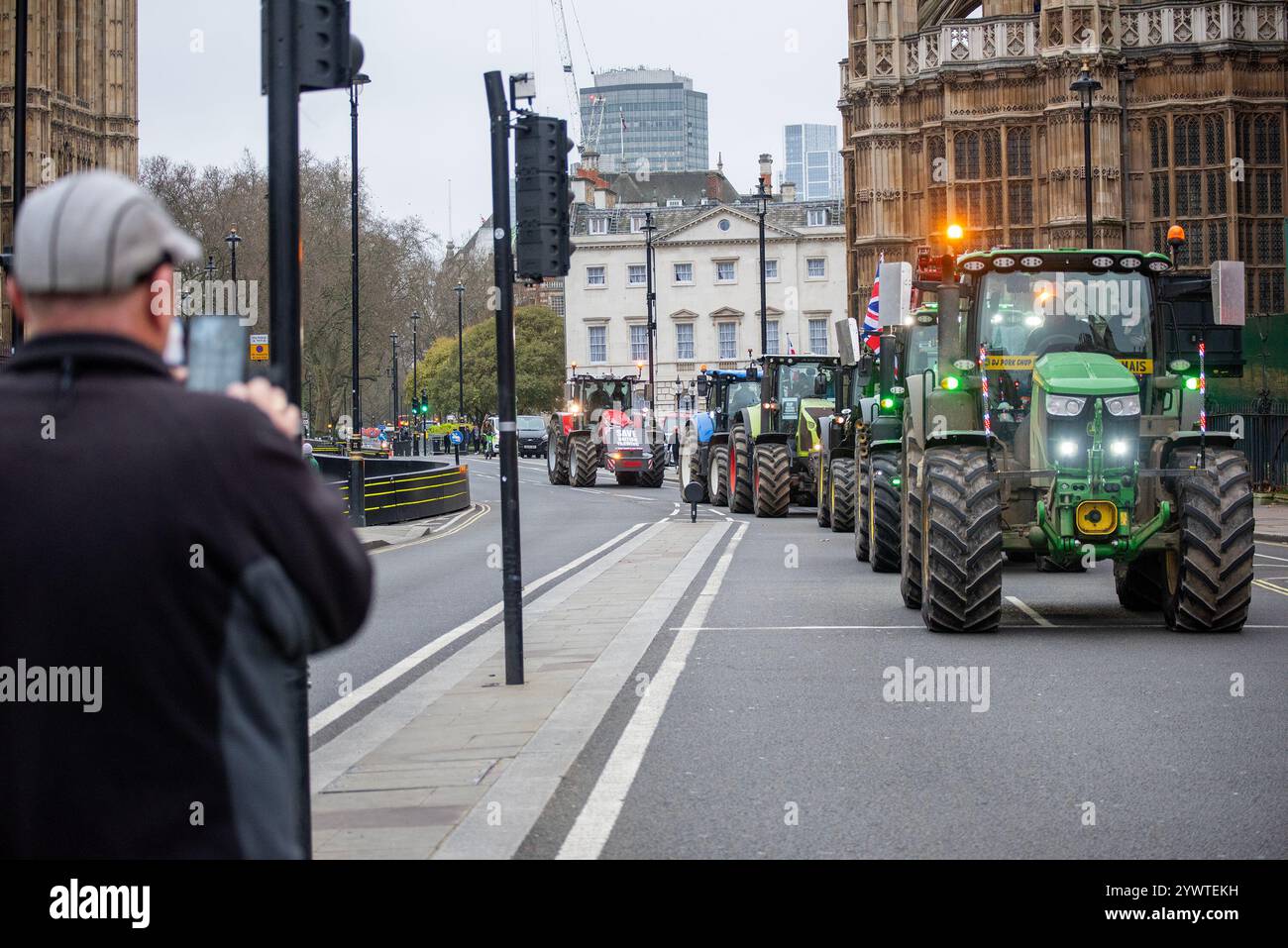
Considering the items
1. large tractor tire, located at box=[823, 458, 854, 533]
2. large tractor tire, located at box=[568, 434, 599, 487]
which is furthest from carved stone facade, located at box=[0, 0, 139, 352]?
large tractor tire, located at box=[823, 458, 854, 533]

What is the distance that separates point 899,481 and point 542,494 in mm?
29983

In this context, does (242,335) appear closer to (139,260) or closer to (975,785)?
(139,260)

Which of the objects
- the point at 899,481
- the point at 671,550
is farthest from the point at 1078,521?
the point at 671,550

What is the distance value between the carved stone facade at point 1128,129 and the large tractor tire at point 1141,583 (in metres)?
36.1

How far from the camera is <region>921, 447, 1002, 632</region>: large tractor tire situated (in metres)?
13.4

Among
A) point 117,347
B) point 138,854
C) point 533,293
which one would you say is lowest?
point 138,854

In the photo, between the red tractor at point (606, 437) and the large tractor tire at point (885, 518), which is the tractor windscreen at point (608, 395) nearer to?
the red tractor at point (606, 437)

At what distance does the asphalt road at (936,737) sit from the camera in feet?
22.8

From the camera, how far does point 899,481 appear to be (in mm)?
19031

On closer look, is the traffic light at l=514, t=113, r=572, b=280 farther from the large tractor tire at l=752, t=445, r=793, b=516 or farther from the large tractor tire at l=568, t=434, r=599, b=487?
the large tractor tire at l=568, t=434, r=599, b=487

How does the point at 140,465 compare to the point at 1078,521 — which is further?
the point at 1078,521

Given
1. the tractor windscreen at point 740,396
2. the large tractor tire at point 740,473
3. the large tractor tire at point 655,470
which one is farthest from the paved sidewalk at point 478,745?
the large tractor tire at point 655,470

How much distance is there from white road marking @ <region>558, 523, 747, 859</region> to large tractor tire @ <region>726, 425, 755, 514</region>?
20.2 meters

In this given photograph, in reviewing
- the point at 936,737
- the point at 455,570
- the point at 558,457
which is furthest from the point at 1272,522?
the point at 558,457
